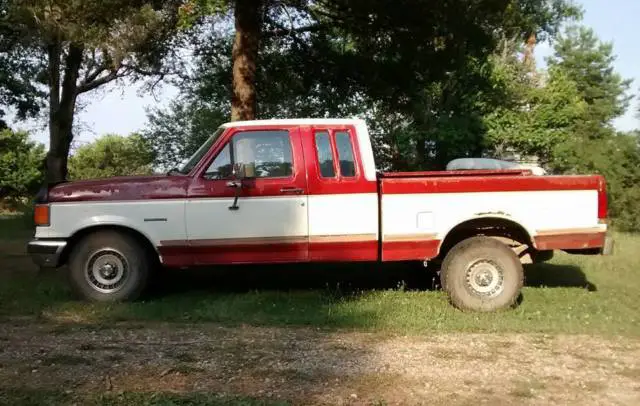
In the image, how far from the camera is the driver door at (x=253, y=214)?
25.5ft

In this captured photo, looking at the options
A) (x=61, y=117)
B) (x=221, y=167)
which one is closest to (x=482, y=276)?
(x=221, y=167)

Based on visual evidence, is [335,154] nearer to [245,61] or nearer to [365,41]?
[245,61]

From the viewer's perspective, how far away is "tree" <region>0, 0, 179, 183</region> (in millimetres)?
12055

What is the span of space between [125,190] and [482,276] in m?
4.09

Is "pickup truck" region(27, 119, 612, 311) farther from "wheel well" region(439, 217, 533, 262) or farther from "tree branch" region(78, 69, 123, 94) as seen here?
"tree branch" region(78, 69, 123, 94)

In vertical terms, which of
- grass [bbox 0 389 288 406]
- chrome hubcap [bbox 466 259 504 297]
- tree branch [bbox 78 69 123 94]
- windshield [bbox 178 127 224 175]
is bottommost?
grass [bbox 0 389 288 406]

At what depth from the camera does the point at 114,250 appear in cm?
794

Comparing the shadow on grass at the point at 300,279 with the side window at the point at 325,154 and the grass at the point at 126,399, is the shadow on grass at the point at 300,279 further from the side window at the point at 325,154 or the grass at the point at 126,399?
the grass at the point at 126,399

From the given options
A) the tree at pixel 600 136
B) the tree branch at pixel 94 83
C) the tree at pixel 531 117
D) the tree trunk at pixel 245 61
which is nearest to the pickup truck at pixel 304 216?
the tree trunk at pixel 245 61

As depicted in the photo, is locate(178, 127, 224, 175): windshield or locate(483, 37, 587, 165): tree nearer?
locate(178, 127, 224, 175): windshield

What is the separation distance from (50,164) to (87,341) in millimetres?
13919

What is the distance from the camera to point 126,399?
4773 millimetres

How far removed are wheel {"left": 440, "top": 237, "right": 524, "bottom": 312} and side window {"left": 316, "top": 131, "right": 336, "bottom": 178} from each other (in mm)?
1645

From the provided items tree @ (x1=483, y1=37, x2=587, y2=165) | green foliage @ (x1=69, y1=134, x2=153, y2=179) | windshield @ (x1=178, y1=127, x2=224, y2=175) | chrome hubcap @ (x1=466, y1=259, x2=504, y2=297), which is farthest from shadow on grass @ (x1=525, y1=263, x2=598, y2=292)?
green foliage @ (x1=69, y1=134, x2=153, y2=179)
